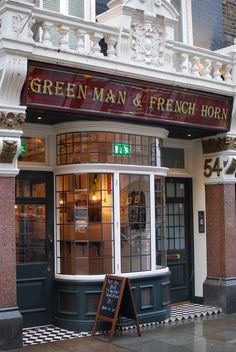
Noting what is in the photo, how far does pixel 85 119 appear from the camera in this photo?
357 inches

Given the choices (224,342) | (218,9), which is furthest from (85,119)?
(218,9)

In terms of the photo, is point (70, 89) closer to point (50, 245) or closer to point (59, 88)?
point (59, 88)

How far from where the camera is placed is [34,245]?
9.39 meters

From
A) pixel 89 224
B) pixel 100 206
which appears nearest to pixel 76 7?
pixel 100 206

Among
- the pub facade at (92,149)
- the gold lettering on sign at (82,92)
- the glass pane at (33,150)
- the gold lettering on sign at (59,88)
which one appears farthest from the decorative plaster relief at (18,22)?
the glass pane at (33,150)

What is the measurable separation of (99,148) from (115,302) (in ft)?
8.18

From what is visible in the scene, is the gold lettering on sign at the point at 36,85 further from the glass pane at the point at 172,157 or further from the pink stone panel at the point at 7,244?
the glass pane at the point at 172,157

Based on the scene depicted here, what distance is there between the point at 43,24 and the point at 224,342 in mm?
5432

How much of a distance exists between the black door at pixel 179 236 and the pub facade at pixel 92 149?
106 cm

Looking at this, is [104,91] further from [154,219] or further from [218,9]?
[218,9]

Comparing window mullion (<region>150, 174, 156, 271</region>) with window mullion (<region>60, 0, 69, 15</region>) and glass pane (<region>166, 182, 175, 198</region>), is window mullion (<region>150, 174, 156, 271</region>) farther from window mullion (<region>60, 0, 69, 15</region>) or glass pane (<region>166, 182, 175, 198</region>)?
window mullion (<region>60, 0, 69, 15</region>)

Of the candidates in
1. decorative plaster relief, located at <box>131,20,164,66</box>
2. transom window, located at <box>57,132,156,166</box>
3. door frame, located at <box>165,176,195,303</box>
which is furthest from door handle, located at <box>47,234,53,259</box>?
decorative plaster relief, located at <box>131,20,164,66</box>

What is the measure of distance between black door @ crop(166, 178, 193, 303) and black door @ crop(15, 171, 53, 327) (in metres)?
2.83

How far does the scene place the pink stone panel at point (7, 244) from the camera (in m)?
→ 7.89
